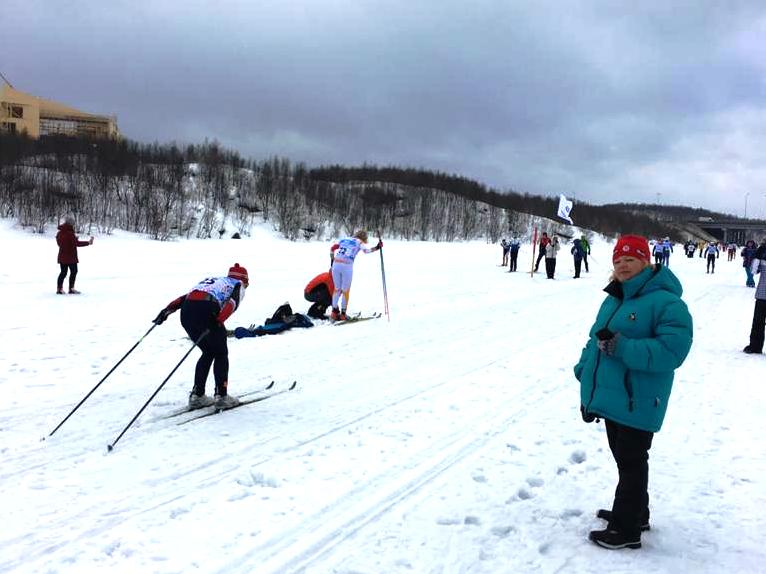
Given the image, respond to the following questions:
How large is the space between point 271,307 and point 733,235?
161764 millimetres

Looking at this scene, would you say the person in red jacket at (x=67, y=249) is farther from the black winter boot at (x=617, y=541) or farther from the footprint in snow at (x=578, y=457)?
the black winter boot at (x=617, y=541)

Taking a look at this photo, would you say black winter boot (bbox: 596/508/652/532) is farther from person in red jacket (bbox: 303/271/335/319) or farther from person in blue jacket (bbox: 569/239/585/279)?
person in blue jacket (bbox: 569/239/585/279)

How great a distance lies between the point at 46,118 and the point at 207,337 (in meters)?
72.4

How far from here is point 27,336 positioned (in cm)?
898

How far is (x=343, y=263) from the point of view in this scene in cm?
1096

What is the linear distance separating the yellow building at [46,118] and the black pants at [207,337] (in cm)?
6157

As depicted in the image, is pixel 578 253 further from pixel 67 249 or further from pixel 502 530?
pixel 502 530

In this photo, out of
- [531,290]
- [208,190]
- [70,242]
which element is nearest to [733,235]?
[208,190]

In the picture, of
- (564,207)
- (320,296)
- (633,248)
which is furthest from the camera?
(564,207)

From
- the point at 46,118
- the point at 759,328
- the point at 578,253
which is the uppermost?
the point at 46,118

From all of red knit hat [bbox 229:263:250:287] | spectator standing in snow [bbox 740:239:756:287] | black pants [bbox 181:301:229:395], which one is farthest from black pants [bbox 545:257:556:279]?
black pants [bbox 181:301:229:395]

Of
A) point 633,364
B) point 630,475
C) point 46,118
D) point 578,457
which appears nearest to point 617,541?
point 630,475

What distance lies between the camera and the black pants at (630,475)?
3.17 m

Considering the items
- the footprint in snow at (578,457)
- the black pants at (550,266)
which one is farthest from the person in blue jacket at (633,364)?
the black pants at (550,266)
